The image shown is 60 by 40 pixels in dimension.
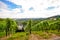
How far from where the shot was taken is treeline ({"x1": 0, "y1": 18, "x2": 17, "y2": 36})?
9.41 feet

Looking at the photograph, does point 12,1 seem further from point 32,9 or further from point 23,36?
point 23,36

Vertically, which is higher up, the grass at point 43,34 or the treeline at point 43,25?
the treeline at point 43,25

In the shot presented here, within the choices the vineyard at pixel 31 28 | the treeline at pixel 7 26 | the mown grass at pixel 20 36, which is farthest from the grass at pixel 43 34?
the treeline at pixel 7 26

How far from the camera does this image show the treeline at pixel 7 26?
287cm

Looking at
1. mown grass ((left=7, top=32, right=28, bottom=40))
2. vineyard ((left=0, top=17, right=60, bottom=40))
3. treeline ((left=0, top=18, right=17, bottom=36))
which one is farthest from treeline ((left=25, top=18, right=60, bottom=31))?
treeline ((left=0, top=18, right=17, bottom=36))

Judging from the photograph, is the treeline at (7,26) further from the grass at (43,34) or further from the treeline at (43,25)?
the grass at (43,34)

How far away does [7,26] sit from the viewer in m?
2.89

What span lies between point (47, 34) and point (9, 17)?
2.84ft

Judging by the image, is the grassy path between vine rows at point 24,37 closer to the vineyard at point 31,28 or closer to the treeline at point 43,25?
the vineyard at point 31,28

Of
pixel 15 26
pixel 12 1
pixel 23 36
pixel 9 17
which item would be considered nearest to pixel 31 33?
pixel 23 36

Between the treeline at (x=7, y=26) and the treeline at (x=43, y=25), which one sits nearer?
the treeline at (x=7, y=26)

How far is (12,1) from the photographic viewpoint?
2.98 m

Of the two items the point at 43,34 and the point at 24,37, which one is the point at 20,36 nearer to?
the point at 24,37

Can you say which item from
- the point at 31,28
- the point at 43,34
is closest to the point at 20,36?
the point at 31,28
